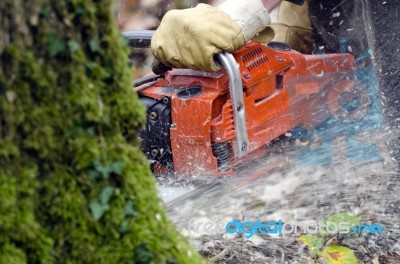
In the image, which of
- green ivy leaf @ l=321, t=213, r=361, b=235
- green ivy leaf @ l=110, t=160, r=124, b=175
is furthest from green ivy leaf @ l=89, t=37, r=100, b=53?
green ivy leaf @ l=321, t=213, r=361, b=235

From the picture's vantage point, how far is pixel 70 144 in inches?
61.4

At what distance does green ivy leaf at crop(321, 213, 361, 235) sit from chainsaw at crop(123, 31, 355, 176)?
541mm

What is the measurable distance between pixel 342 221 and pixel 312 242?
241 millimetres

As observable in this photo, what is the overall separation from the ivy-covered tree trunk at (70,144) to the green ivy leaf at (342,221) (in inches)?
96.6

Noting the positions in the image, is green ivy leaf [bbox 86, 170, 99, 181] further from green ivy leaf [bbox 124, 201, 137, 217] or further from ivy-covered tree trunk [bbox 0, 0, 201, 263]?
green ivy leaf [bbox 124, 201, 137, 217]

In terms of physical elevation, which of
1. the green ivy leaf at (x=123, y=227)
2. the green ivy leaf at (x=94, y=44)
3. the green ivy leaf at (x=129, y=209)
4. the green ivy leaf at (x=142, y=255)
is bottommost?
the green ivy leaf at (x=142, y=255)

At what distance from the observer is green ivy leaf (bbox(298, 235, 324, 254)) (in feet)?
12.8

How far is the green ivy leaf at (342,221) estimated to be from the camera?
4020 millimetres

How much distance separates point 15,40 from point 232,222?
265 cm

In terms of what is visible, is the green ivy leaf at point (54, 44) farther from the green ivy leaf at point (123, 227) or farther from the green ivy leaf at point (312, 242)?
the green ivy leaf at point (312, 242)

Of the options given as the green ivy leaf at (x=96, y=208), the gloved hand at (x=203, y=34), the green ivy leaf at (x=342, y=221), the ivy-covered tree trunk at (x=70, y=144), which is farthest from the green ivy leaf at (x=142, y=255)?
the green ivy leaf at (x=342, y=221)

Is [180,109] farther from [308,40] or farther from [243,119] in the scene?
[308,40]

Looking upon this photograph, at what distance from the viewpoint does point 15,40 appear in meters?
1.47

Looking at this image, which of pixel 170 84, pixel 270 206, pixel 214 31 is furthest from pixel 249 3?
pixel 270 206
